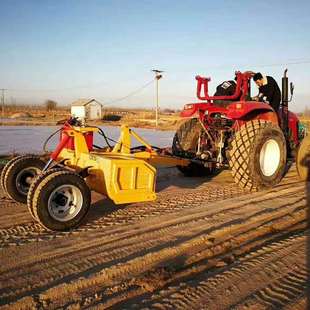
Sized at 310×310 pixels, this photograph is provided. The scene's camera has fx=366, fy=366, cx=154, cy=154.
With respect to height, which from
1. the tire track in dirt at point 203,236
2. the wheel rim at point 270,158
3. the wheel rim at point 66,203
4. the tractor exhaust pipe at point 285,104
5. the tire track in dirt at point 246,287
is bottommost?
the tire track in dirt at point 246,287

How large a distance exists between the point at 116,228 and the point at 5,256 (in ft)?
4.09

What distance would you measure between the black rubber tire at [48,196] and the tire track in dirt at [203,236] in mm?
659

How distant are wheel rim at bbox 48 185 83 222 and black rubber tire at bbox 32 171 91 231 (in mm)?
40

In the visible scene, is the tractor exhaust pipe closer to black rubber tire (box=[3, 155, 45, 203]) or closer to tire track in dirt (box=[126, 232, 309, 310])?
tire track in dirt (box=[126, 232, 309, 310])

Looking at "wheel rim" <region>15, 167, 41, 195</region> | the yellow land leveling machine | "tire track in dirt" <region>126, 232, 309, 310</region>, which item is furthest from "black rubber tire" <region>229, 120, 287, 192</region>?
"wheel rim" <region>15, 167, 41, 195</region>

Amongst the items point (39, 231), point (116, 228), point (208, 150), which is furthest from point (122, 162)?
point (208, 150)

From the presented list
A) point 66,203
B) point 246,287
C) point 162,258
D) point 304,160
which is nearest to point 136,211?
point 66,203

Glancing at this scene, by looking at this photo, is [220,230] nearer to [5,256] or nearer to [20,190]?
[5,256]

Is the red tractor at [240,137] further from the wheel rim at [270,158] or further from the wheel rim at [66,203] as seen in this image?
the wheel rim at [66,203]

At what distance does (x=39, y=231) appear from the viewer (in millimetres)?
4090

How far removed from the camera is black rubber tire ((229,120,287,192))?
573 centimetres

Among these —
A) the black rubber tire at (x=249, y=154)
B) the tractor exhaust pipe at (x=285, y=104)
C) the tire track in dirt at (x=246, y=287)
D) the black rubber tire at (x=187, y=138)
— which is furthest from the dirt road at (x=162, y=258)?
the tractor exhaust pipe at (x=285, y=104)

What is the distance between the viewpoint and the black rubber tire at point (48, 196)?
388 centimetres

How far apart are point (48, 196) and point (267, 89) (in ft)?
Answer: 15.3
